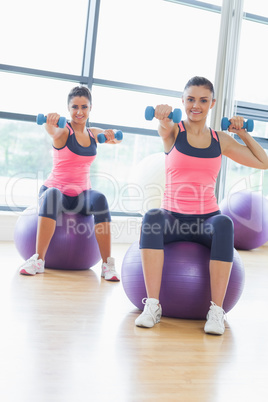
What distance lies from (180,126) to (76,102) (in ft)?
2.81

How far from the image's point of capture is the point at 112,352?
1529 mm

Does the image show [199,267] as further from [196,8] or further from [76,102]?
[196,8]

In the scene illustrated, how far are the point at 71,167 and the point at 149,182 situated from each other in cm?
149

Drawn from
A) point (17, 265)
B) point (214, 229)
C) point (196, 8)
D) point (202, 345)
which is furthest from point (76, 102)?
point (196, 8)

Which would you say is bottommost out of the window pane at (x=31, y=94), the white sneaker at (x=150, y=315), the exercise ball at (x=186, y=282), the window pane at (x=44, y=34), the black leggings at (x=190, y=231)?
the white sneaker at (x=150, y=315)

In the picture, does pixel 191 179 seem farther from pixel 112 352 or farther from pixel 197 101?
pixel 112 352

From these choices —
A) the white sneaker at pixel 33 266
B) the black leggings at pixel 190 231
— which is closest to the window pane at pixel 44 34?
the white sneaker at pixel 33 266

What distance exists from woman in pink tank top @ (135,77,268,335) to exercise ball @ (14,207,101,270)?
2.45ft

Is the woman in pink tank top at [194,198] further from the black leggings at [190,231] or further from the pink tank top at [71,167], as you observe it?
the pink tank top at [71,167]

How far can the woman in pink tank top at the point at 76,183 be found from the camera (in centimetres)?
266

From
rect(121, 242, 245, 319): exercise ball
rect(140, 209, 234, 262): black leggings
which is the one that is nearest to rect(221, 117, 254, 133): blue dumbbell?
rect(140, 209, 234, 262): black leggings

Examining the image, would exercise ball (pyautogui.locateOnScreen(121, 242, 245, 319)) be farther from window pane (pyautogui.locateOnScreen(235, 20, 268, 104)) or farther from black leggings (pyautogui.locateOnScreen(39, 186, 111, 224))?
window pane (pyautogui.locateOnScreen(235, 20, 268, 104))

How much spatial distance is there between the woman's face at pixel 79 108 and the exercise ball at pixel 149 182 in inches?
57.0

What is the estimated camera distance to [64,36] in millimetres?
4301
